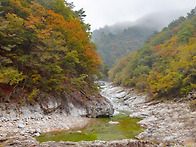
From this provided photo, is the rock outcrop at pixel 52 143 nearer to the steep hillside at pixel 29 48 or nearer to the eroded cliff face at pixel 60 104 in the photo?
the eroded cliff face at pixel 60 104

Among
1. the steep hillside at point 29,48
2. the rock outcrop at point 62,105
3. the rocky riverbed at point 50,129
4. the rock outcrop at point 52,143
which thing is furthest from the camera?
the rock outcrop at point 62,105

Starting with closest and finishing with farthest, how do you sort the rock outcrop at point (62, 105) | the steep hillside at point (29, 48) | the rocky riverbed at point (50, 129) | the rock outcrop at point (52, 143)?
1. the rock outcrop at point (52, 143)
2. the rocky riverbed at point (50, 129)
3. the steep hillside at point (29, 48)
4. the rock outcrop at point (62, 105)

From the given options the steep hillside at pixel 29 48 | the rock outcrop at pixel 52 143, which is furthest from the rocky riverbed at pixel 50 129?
the steep hillside at pixel 29 48

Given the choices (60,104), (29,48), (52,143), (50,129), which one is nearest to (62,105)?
(60,104)

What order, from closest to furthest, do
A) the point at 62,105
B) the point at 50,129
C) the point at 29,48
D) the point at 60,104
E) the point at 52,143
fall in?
the point at 52,143 < the point at 50,129 < the point at 29,48 < the point at 60,104 < the point at 62,105

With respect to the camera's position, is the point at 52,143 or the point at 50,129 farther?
the point at 50,129

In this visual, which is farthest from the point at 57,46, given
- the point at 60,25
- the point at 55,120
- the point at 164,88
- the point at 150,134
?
the point at 164,88

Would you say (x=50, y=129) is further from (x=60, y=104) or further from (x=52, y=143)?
(x=60, y=104)

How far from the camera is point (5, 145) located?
7.01 meters

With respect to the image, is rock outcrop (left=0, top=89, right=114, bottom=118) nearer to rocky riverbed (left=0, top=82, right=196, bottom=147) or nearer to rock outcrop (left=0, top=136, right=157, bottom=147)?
rocky riverbed (left=0, top=82, right=196, bottom=147)

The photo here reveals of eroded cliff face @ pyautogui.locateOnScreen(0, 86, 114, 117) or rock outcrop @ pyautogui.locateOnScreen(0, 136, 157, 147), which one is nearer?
rock outcrop @ pyautogui.locateOnScreen(0, 136, 157, 147)

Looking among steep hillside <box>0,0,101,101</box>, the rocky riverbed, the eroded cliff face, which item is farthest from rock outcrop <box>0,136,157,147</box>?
steep hillside <box>0,0,101,101</box>

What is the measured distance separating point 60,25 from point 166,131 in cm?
1506

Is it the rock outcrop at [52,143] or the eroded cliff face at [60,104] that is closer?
the rock outcrop at [52,143]
